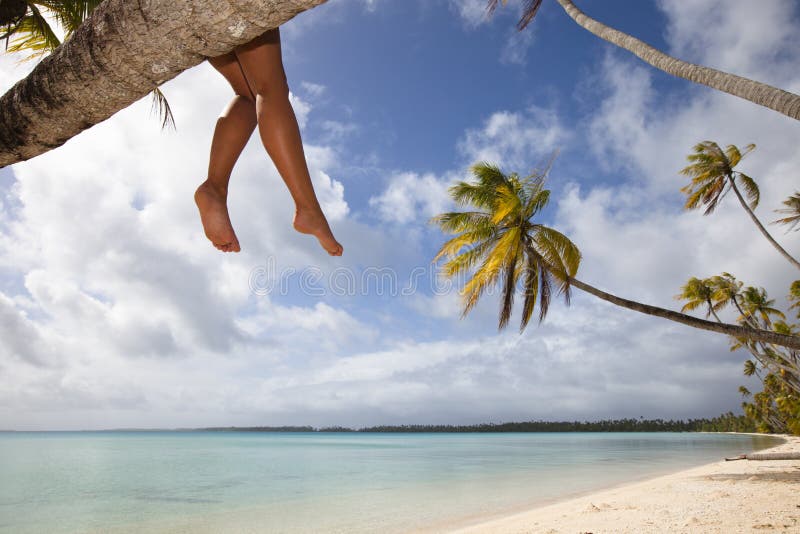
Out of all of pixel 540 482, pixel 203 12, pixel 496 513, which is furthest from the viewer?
pixel 540 482

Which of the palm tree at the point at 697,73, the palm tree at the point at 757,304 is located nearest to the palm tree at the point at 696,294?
the palm tree at the point at 757,304

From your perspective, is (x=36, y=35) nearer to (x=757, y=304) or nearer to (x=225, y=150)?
(x=225, y=150)

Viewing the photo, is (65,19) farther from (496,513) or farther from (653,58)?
(496,513)

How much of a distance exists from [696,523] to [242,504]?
36.7ft

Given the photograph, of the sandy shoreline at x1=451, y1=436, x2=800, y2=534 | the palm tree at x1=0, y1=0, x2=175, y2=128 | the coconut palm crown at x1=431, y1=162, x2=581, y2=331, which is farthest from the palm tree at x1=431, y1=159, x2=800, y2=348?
the palm tree at x1=0, y1=0, x2=175, y2=128

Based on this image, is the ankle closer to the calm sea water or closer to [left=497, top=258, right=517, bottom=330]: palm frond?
the calm sea water

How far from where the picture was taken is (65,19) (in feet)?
12.8

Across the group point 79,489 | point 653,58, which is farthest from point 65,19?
point 79,489

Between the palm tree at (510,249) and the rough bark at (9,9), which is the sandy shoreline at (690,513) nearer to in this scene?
the palm tree at (510,249)

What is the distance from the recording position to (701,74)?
4.95 meters

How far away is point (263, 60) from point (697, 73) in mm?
5513

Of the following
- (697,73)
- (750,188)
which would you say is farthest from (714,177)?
(697,73)

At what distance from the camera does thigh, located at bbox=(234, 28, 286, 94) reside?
1157mm

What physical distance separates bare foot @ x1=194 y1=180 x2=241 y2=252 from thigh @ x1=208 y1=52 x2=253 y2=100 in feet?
1.03
